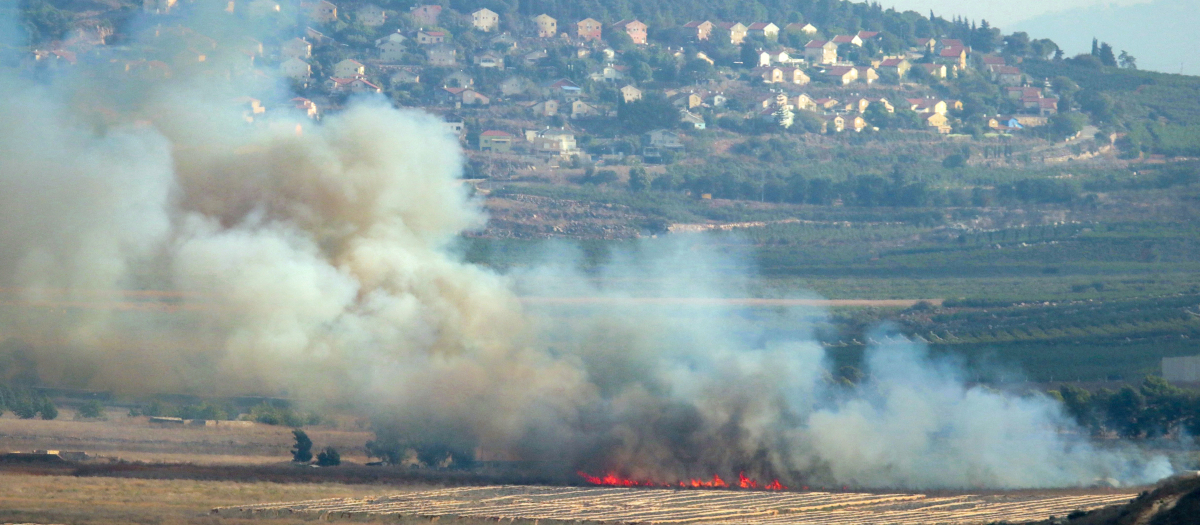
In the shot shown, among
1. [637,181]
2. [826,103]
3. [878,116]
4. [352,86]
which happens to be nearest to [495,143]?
[352,86]

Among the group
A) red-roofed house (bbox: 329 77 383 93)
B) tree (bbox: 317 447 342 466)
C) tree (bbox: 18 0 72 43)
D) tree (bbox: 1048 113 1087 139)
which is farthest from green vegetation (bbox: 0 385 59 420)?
tree (bbox: 1048 113 1087 139)

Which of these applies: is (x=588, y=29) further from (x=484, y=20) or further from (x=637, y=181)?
(x=637, y=181)

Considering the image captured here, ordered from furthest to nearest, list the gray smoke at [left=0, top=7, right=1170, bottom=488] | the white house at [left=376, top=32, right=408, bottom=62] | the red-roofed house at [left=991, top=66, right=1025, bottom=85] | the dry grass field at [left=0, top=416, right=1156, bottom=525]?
the red-roofed house at [left=991, top=66, right=1025, bottom=85]
the white house at [left=376, top=32, right=408, bottom=62]
the gray smoke at [left=0, top=7, right=1170, bottom=488]
the dry grass field at [left=0, top=416, right=1156, bottom=525]

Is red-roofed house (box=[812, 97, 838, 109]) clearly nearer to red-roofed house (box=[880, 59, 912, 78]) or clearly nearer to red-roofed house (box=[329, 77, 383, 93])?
red-roofed house (box=[880, 59, 912, 78])

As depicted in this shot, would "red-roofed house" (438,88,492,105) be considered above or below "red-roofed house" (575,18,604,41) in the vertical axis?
below

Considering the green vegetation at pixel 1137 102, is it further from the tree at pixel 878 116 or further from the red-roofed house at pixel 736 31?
the red-roofed house at pixel 736 31

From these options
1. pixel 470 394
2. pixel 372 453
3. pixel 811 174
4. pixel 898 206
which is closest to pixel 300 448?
pixel 372 453

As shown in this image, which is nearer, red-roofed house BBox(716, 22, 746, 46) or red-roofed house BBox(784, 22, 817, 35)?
red-roofed house BBox(716, 22, 746, 46)

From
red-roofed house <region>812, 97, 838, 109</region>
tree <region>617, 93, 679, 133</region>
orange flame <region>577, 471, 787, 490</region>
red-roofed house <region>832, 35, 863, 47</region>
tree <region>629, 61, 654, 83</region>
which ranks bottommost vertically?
orange flame <region>577, 471, 787, 490</region>
